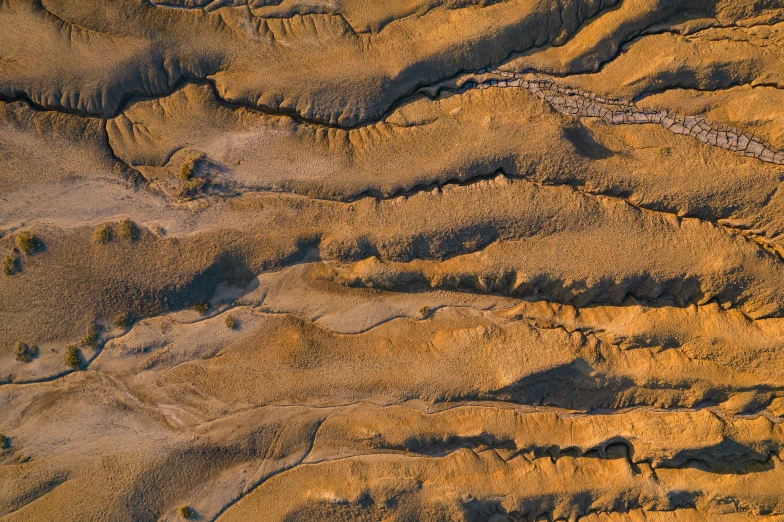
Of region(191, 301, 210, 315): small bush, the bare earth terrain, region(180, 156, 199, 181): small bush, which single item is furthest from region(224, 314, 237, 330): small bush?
region(180, 156, 199, 181): small bush

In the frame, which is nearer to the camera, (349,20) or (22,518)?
(22,518)

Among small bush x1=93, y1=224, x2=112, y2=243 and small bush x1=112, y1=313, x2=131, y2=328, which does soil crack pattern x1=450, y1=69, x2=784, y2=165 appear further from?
small bush x1=112, y1=313, x2=131, y2=328

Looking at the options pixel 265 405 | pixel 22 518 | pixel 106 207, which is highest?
pixel 106 207

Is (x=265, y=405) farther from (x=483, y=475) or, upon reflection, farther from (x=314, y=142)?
(x=314, y=142)

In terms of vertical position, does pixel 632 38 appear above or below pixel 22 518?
above

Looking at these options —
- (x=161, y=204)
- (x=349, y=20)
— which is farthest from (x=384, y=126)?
(x=161, y=204)

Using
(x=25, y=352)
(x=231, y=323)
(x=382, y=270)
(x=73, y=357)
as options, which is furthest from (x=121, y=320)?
(x=382, y=270)
